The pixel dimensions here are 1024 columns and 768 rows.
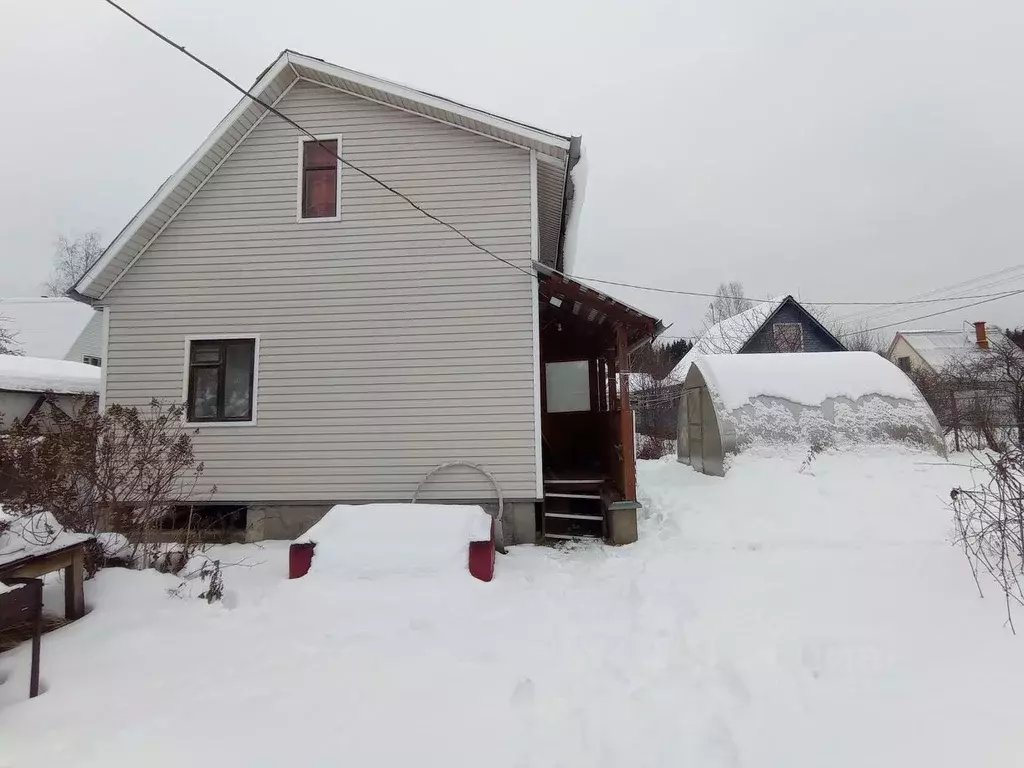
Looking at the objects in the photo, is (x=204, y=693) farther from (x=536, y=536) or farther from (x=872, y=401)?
(x=872, y=401)

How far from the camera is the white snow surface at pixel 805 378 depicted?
33.7 feet

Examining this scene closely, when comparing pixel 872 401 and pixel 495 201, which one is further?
pixel 872 401

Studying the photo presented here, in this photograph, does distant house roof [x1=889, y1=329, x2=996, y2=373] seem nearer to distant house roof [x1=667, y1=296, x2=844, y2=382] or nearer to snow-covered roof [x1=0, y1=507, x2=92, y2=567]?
distant house roof [x1=667, y1=296, x2=844, y2=382]

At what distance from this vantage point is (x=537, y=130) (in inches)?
307

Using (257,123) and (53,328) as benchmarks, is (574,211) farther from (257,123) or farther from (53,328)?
(53,328)

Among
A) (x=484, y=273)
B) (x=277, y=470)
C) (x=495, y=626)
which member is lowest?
(x=495, y=626)

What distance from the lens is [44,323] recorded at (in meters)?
28.4

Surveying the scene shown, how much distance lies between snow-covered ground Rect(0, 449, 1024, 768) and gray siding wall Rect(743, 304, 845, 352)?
2099 cm

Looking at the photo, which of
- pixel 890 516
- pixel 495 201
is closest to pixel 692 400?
pixel 890 516

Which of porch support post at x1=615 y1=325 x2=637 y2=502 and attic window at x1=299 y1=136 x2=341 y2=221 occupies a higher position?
attic window at x1=299 y1=136 x2=341 y2=221

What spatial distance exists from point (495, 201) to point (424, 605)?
5616mm

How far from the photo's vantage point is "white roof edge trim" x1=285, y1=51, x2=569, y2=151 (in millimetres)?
7852

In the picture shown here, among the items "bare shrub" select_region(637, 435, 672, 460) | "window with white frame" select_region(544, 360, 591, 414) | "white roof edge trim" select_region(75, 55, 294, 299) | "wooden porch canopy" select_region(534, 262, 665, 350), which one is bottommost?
"bare shrub" select_region(637, 435, 672, 460)

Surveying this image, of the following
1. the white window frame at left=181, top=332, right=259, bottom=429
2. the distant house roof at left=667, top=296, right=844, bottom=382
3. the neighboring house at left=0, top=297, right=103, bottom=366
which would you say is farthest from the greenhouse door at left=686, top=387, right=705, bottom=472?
the neighboring house at left=0, top=297, right=103, bottom=366
